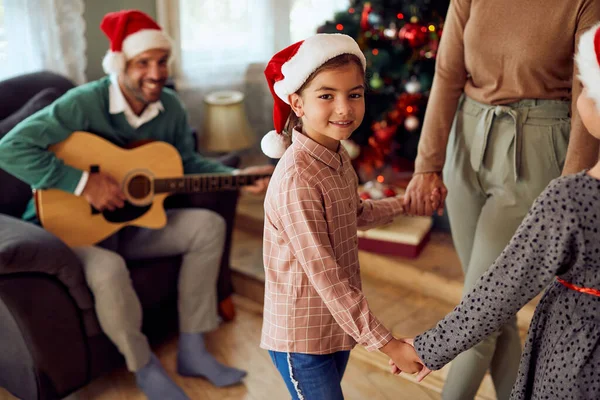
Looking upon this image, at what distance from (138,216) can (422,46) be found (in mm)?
1399

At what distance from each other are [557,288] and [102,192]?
58.8 inches

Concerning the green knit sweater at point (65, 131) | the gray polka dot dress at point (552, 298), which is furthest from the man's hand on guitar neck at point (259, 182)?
the gray polka dot dress at point (552, 298)

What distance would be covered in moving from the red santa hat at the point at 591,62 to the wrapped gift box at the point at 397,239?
177 cm

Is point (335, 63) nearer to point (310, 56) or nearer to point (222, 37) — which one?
point (310, 56)

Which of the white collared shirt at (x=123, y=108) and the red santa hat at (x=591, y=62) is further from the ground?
the red santa hat at (x=591, y=62)

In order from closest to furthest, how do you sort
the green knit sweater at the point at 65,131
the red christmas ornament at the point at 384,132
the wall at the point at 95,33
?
the green knit sweater at the point at 65,131 → the red christmas ornament at the point at 384,132 → the wall at the point at 95,33

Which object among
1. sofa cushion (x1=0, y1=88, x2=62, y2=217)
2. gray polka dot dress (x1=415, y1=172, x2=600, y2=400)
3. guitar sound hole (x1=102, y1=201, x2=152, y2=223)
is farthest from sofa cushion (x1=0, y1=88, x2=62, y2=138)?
gray polka dot dress (x1=415, y1=172, x2=600, y2=400)

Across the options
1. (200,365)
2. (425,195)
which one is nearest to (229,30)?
(200,365)

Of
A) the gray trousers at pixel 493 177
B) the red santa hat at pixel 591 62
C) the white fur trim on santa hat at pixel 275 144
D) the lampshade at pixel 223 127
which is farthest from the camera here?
the lampshade at pixel 223 127

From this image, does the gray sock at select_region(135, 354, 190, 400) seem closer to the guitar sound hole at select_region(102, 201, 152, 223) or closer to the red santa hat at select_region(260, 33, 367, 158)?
the guitar sound hole at select_region(102, 201, 152, 223)

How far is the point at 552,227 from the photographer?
0.94 metres

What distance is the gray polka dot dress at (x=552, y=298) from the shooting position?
36.5 inches

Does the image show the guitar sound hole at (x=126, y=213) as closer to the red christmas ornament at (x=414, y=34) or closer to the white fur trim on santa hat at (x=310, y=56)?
the white fur trim on santa hat at (x=310, y=56)

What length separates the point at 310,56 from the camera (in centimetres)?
115
